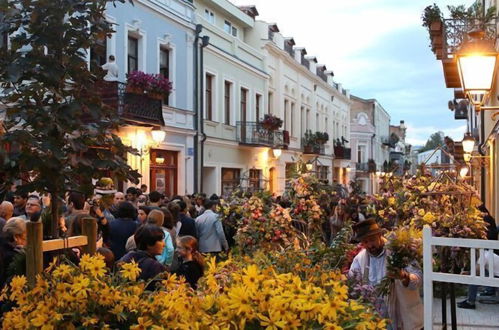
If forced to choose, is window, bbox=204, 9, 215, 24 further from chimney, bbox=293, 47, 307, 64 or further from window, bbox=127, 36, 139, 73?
chimney, bbox=293, 47, 307, 64

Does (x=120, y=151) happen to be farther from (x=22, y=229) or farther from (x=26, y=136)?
(x=22, y=229)

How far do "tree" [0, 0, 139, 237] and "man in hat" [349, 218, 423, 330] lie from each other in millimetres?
2188

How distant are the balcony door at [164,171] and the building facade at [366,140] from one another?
1328 inches

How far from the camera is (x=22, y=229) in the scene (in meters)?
5.65

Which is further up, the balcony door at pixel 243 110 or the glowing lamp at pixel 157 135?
the balcony door at pixel 243 110

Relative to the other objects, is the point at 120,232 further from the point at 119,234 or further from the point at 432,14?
the point at 432,14

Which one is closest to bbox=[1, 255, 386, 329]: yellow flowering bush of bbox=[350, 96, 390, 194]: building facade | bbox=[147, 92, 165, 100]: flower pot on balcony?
bbox=[147, 92, 165, 100]: flower pot on balcony

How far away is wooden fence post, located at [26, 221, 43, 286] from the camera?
12.4 ft

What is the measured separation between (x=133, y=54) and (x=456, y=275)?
51.2 ft

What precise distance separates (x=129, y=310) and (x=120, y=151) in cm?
128

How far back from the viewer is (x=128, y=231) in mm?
7676

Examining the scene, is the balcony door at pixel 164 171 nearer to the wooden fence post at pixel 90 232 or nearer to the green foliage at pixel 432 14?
the green foliage at pixel 432 14

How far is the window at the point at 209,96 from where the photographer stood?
23188mm

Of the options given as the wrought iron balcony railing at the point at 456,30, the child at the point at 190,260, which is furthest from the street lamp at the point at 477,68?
the wrought iron balcony railing at the point at 456,30
